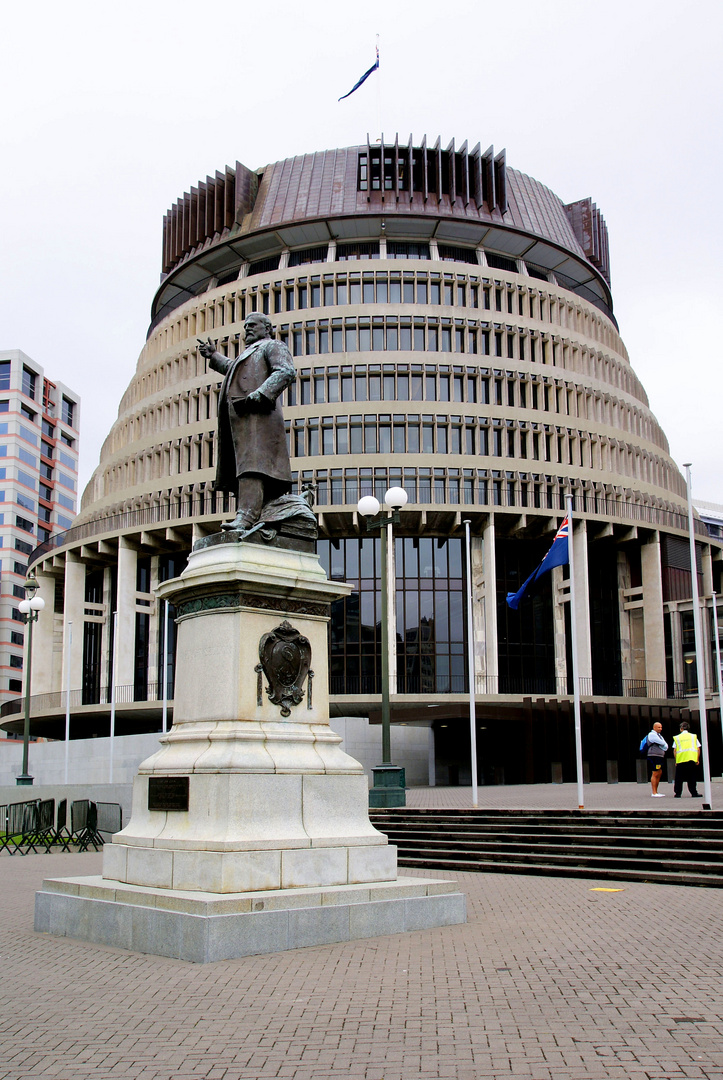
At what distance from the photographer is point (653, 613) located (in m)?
57.9

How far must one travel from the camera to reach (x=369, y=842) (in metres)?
11.0

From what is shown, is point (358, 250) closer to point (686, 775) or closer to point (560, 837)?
point (686, 775)

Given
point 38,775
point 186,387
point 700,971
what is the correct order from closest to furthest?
point 700,971 < point 38,775 < point 186,387

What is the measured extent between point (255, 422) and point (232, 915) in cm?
572

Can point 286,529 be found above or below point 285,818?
above

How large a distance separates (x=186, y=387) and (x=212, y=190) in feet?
46.2

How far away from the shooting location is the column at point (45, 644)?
214 ft

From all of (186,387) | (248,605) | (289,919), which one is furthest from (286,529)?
(186,387)

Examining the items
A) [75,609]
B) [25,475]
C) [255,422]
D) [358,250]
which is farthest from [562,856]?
[25,475]

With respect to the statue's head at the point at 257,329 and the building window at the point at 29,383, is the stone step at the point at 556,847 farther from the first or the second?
the building window at the point at 29,383

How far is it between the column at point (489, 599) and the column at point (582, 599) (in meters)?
4.33

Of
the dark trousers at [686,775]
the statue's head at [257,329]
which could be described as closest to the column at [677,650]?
the dark trousers at [686,775]

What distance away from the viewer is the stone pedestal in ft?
32.1

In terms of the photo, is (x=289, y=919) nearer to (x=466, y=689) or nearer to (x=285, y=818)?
(x=285, y=818)
